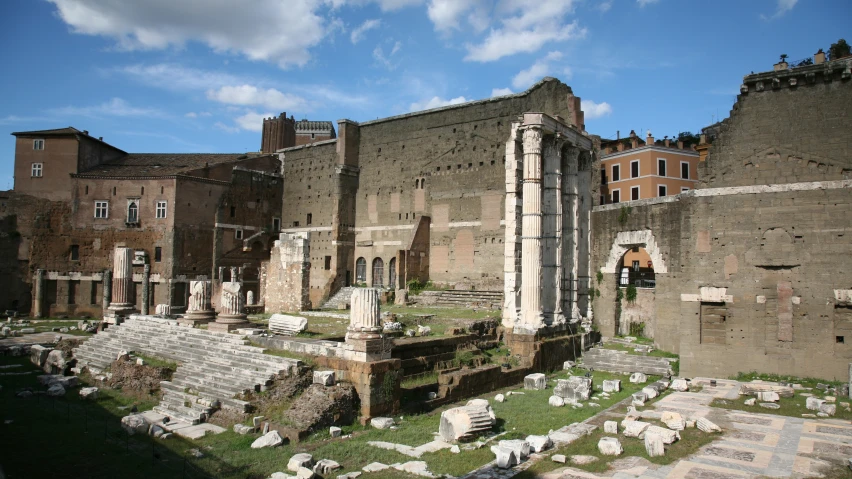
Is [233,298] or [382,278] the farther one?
[382,278]

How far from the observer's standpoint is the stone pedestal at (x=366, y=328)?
510 inches

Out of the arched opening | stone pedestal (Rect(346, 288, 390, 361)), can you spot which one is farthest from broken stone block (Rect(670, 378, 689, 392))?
the arched opening

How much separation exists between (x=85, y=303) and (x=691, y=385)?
1312 inches

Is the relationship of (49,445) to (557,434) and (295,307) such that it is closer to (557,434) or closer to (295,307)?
(557,434)

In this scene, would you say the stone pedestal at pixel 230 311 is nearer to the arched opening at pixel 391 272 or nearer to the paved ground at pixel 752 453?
the paved ground at pixel 752 453

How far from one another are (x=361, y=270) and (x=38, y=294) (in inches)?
738

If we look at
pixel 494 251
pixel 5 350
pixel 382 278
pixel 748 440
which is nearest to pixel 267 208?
pixel 382 278

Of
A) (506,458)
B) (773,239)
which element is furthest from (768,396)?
(506,458)

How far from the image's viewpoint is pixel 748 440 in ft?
35.0

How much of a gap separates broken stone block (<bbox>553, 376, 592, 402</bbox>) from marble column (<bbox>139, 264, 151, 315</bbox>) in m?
27.7

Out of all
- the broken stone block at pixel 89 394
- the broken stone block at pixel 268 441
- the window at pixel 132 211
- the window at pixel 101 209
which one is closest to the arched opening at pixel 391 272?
the window at pixel 132 211

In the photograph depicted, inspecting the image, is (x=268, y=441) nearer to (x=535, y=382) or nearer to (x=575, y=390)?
(x=575, y=390)

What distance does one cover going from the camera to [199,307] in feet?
66.1

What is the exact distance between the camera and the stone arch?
20780 millimetres
